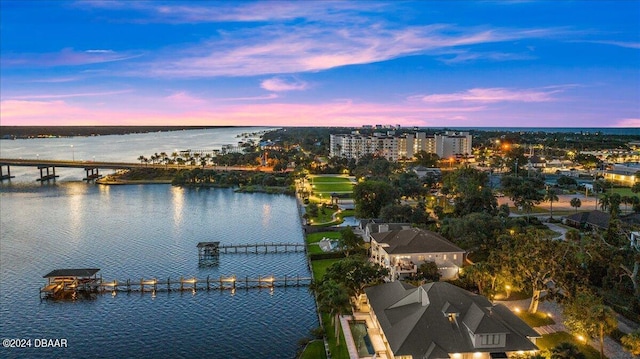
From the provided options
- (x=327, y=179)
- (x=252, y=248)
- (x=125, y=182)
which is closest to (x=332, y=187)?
(x=327, y=179)

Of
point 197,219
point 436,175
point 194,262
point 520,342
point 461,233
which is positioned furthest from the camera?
point 436,175

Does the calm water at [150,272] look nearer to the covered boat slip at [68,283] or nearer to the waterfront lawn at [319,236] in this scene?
the covered boat slip at [68,283]

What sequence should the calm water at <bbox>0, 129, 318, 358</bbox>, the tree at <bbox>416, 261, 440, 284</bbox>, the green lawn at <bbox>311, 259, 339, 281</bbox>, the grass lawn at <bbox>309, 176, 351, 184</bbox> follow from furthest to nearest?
the grass lawn at <bbox>309, 176, 351, 184</bbox> < the green lawn at <bbox>311, 259, 339, 281</bbox> < the tree at <bbox>416, 261, 440, 284</bbox> < the calm water at <bbox>0, 129, 318, 358</bbox>

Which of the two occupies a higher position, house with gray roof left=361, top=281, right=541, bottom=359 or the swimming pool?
house with gray roof left=361, top=281, right=541, bottom=359

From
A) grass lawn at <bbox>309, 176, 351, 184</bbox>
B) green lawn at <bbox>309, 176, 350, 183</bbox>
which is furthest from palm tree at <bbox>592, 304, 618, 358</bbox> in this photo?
green lawn at <bbox>309, 176, 350, 183</bbox>

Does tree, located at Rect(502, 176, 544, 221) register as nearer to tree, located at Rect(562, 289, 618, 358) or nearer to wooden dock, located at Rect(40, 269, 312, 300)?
wooden dock, located at Rect(40, 269, 312, 300)

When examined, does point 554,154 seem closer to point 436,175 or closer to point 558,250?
point 436,175

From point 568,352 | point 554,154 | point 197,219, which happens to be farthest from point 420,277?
point 554,154
